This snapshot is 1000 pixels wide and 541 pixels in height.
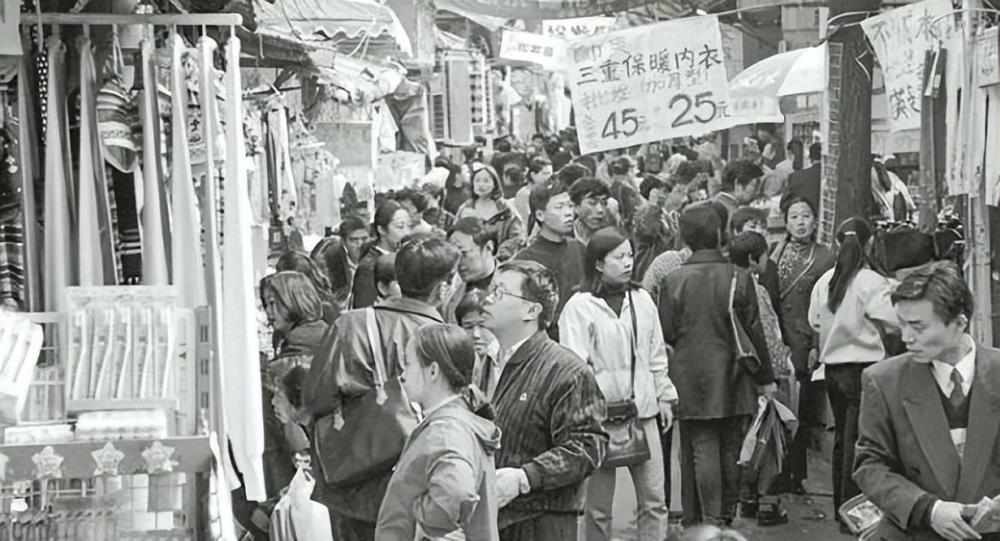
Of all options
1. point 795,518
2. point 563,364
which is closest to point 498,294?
point 563,364

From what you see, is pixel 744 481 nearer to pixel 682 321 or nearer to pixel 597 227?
pixel 682 321

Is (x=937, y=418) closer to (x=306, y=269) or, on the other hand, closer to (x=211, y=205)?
(x=211, y=205)

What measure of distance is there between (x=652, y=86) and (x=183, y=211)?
7.91m

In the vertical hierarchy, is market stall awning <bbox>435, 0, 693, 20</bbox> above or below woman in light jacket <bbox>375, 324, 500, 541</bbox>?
above

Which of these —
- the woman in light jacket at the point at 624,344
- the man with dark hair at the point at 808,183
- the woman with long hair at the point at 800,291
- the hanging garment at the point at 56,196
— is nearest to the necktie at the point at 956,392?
the woman in light jacket at the point at 624,344

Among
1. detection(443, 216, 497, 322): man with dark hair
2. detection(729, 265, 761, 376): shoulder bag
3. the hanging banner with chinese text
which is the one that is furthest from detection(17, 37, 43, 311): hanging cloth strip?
the hanging banner with chinese text

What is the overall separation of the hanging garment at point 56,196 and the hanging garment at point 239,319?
61cm

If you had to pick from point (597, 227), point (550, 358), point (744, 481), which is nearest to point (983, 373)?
point (550, 358)

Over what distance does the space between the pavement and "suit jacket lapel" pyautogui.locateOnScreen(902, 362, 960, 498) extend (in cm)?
316

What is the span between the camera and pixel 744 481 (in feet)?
34.1

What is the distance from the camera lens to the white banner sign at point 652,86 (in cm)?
1299

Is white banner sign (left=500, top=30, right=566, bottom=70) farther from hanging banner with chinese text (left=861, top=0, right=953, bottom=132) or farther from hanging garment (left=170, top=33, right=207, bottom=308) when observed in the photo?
hanging garment (left=170, top=33, right=207, bottom=308)

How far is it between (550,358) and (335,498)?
123cm

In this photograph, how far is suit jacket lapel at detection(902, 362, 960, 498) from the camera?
584 cm
